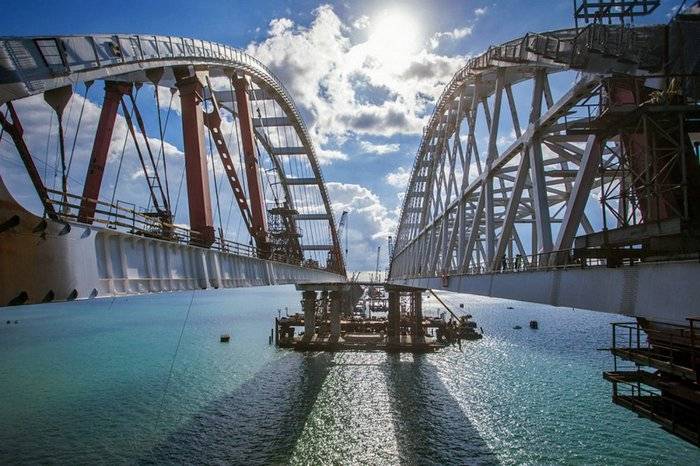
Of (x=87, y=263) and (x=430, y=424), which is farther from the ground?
(x=87, y=263)

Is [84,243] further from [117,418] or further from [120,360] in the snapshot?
[120,360]

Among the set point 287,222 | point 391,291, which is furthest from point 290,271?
point 287,222

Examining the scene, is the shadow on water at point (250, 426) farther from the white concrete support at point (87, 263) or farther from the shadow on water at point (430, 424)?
the white concrete support at point (87, 263)

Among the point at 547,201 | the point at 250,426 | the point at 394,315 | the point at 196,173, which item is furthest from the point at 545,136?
the point at 394,315

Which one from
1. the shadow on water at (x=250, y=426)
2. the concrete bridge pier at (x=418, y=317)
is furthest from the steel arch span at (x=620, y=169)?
the concrete bridge pier at (x=418, y=317)

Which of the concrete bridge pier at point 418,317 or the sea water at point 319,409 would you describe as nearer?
Result: the sea water at point 319,409

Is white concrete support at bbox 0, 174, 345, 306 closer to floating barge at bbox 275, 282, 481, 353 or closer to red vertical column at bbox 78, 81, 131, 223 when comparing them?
red vertical column at bbox 78, 81, 131, 223

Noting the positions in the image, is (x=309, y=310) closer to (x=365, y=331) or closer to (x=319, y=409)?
(x=365, y=331)
